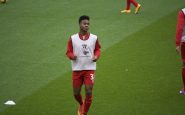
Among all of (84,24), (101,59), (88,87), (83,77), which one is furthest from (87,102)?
(101,59)

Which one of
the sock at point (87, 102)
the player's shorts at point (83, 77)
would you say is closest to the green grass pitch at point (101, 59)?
the sock at point (87, 102)

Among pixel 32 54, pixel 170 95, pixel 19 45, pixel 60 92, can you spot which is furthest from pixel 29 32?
pixel 170 95

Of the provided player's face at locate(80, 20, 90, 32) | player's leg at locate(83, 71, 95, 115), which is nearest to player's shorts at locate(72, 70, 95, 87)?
player's leg at locate(83, 71, 95, 115)

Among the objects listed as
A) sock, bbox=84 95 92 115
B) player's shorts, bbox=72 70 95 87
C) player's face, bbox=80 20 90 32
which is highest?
player's face, bbox=80 20 90 32

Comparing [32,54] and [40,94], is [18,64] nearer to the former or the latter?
[32,54]

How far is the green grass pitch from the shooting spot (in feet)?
34.5

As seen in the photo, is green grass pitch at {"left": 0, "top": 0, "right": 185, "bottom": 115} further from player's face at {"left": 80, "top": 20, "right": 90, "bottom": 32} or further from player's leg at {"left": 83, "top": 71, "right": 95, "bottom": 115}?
player's face at {"left": 80, "top": 20, "right": 90, "bottom": 32}

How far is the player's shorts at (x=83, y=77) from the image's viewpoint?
9.20m

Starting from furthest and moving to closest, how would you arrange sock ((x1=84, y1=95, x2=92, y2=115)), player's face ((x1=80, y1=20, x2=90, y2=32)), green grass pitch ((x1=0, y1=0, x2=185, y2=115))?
green grass pitch ((x1=0, y1=0, x2=185, y2=115)) < sock ((x1=84, y1=95, x2=92, y2=115)) < player's face ((x1=80, y1=20, x2=90, y2=32))

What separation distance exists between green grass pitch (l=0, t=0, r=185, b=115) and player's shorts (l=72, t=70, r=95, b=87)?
3.13 ft

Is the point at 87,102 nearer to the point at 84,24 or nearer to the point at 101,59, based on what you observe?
the point at 84,24

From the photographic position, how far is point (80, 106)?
9773 millimetres

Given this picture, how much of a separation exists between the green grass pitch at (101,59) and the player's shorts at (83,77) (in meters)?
0.95

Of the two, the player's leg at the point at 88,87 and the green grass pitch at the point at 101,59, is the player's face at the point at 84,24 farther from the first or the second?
the green grass pitch at the point at 101,59
